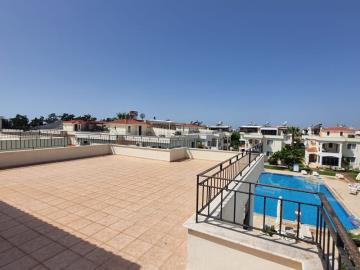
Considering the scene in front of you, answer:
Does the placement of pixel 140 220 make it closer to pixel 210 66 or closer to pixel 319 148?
pixel 210 66

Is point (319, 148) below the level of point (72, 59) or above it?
below

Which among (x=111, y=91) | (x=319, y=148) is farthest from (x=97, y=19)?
(x=319, y=148)

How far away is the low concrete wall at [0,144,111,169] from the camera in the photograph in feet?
29.6

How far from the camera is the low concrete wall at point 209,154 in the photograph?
11.9 meters

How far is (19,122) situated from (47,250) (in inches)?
1892

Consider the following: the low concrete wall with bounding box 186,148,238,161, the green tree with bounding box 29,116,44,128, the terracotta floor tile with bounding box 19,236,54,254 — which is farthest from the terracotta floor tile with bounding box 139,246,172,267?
the green tree with bounding box 29,116,44,128

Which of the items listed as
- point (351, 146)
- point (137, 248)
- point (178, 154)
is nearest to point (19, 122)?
point (178, 154)

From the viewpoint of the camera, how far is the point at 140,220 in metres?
4.46

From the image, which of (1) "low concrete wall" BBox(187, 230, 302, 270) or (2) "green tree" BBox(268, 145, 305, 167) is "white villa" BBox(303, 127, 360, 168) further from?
(1) "low concrete wall" BBox(187, 230, 302, 270)

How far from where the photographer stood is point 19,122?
4078cm

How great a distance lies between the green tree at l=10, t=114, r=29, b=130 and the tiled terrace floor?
4007 cm

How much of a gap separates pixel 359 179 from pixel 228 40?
22906 mm

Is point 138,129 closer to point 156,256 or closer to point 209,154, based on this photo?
point 209,154

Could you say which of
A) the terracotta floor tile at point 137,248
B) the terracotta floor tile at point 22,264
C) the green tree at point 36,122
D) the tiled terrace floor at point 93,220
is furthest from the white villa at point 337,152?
the green tree at point 36,122
